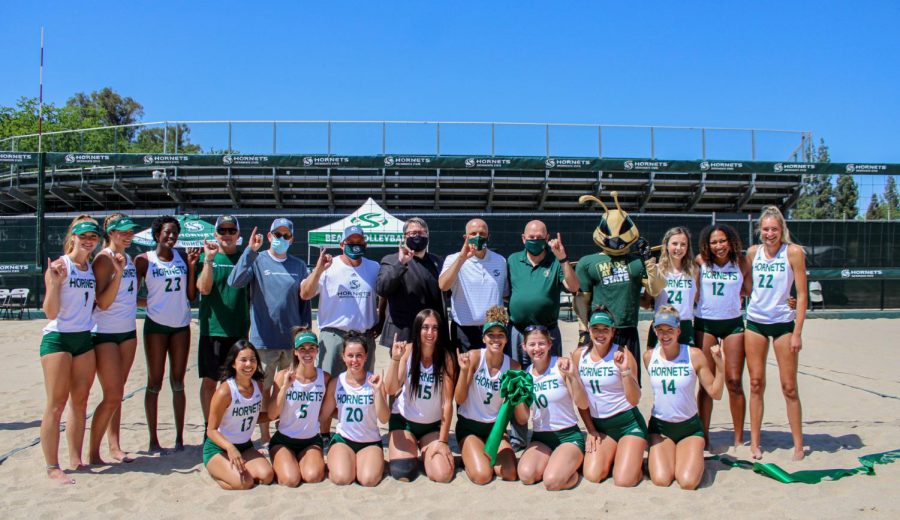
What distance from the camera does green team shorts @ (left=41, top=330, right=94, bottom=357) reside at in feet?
13.8

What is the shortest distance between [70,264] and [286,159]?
1594 cm

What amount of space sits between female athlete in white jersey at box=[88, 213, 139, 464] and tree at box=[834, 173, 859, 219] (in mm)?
20343

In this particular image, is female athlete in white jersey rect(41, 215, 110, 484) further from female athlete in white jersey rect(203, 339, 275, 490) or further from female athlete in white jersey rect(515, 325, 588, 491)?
female athlete in white jersey rect(515, 325, 588, 491)

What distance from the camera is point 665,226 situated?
1594cm

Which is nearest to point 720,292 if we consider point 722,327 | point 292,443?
point 722,327

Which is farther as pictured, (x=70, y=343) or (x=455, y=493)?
(x=70, y=343)

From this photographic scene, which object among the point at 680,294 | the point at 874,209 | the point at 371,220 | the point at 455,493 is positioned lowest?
the point at 455,493

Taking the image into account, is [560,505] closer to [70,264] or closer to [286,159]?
[70,264]

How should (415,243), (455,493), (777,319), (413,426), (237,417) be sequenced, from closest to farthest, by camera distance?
1. (455,493)
2. (237,417)
3. (413,426)
4. (777,319)
5. (415,243)

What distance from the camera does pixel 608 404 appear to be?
4.46m

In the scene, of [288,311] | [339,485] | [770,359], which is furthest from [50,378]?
[770,359]

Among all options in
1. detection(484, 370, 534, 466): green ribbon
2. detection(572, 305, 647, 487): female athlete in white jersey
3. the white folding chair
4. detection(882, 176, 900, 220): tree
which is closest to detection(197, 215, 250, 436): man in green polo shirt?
detection(484, 370, 534, 466): green ribbon

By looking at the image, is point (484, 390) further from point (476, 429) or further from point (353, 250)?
point (353, 250)

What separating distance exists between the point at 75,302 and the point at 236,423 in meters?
1.43
